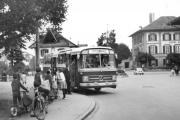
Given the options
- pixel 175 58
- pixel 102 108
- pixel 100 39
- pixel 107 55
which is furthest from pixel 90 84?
pixel 175 58

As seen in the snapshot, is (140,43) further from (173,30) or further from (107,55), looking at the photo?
(107,55)

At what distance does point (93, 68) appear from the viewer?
23594 mm

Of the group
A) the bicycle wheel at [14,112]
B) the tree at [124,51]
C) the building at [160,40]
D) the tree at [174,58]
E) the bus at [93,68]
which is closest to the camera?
the bicycle wheel at [14,112]

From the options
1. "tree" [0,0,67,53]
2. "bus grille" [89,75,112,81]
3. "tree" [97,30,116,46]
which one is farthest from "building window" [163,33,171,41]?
"tree" [0,0,67,53]

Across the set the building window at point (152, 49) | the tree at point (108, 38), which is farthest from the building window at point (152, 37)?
the tree at point (108, 38)

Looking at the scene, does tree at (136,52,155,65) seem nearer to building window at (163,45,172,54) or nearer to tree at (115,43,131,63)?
building window at (163,45,172,54)

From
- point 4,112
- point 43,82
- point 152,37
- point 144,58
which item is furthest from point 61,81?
point 152,37

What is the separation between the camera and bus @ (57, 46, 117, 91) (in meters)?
23.5

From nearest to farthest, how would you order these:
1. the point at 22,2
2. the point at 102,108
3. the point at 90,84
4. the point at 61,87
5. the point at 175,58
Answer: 1. the point at 22,2
2. the point at 102,108
3. the point at 61,87
4. the point at 90,84
5. the point at 175,58

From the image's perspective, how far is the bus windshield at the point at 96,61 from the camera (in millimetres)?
23828

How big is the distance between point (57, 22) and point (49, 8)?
23.1ft

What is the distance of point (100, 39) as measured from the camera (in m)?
75.5

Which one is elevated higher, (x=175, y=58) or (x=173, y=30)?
(x=173, y=30)

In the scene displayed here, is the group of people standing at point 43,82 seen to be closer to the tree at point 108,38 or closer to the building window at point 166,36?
the tree at point 108,38
